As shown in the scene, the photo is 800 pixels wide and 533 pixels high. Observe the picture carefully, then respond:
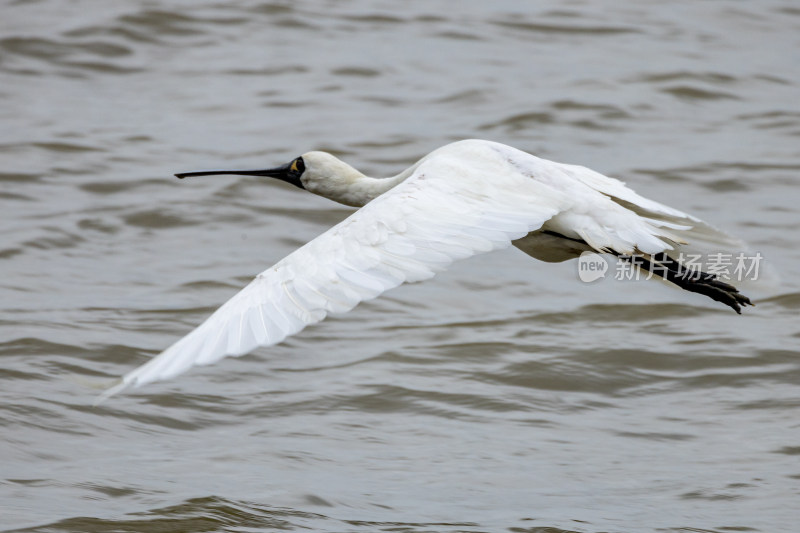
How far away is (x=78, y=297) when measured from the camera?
385 inches

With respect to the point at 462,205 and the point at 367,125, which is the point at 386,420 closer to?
the point at 462,205

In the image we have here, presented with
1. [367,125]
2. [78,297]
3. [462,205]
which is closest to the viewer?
[462,205]

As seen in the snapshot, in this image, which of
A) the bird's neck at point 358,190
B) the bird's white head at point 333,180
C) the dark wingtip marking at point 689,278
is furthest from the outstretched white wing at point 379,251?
the bird's white head at point 333,180

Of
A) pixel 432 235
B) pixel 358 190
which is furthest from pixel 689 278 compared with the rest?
pixel 432 235

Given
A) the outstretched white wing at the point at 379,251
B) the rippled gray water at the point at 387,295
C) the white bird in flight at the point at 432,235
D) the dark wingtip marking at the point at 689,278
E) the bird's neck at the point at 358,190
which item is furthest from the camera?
the bird's neck at the point at 358,190

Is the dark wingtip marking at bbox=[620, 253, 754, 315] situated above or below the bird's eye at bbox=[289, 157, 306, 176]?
below

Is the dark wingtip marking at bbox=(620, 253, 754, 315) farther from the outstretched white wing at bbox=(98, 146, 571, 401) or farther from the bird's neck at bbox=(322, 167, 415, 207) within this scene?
the bird's neck at bbox=(322, 167, 415, 207)

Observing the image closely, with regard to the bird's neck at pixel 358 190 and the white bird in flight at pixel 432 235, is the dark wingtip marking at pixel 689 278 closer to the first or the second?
the white bird in flight at pixel 432 235

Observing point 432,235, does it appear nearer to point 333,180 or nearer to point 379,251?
point 379,251

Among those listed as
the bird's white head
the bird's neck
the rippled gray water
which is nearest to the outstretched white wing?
the bird's neck

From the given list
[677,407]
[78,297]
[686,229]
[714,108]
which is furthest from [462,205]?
[714,108]

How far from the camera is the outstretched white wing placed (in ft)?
16.3

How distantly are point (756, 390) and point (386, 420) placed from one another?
236 centimetres

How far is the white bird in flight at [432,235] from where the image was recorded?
5.12 metres
